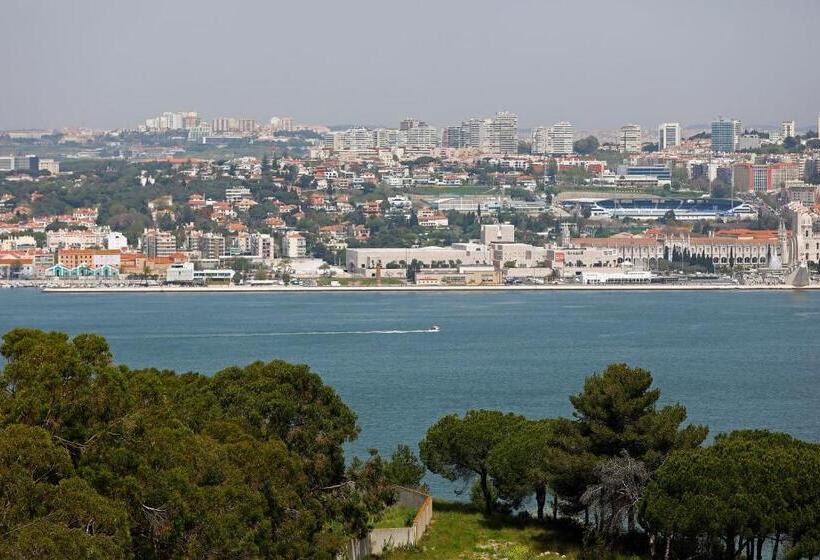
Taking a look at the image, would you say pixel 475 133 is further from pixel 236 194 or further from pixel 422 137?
pixel 236 194

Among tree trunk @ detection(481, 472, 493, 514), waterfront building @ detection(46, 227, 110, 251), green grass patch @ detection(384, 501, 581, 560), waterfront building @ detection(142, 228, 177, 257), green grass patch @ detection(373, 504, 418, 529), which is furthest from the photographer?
waterfront building @ detection(46, 227, 110, 251)

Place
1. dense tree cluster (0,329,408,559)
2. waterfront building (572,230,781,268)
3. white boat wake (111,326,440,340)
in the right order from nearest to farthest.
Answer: dense tree cluster (0,329,408,559), white boat wake (111,326,440,340), waterfront building (572,230,781,268)

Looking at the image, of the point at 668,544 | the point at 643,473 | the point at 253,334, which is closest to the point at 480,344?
the point at 253,334

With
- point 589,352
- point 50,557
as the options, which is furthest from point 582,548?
point 589,352

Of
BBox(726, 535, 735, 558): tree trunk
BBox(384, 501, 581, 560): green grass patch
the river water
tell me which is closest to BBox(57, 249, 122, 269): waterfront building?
the river water

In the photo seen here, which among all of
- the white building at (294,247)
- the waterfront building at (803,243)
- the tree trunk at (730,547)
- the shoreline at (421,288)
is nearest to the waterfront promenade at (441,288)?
the shoreline at (421,288)

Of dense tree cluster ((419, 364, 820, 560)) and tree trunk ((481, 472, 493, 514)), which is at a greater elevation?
dense tree cluster ((419, 364, 820, 560))

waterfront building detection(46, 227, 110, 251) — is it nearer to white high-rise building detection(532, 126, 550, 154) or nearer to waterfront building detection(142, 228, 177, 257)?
waterfront building detection(142, 228, 177, 257)
